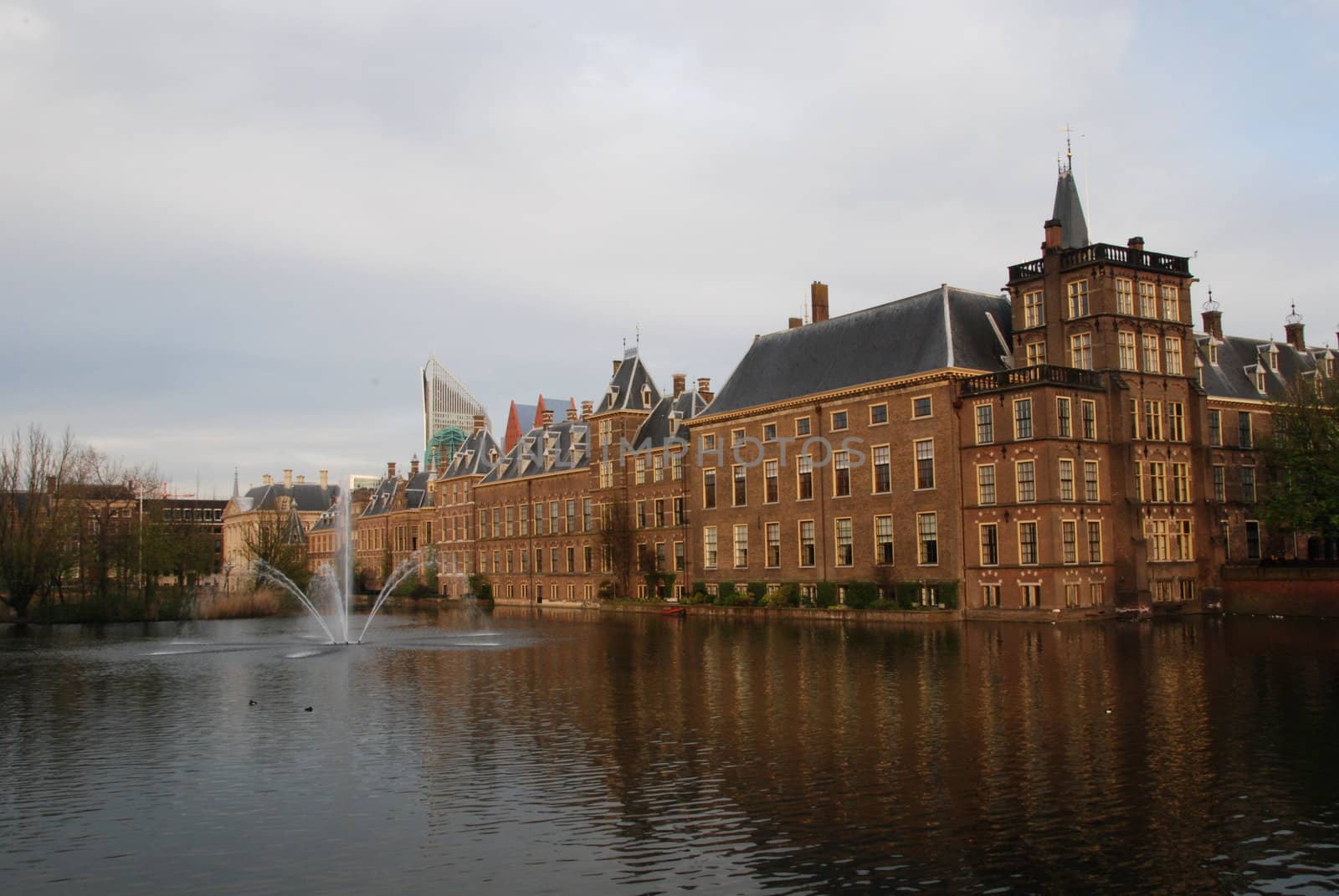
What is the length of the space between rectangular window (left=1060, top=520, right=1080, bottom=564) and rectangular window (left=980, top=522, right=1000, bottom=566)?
313 centimetres

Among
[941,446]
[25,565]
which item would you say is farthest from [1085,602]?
[25,565]

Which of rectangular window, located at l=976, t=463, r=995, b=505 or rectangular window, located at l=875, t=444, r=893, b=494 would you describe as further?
rectangular window, located at l=875, t=444, r=893, b=494

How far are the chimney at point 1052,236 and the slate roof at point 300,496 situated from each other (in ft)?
406

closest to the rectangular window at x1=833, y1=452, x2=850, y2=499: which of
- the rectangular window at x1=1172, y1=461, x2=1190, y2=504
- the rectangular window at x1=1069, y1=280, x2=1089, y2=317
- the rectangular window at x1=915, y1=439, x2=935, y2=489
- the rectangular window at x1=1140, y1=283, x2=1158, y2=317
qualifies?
the rectangular window at x1=915, y1=439, x2=935, y2=489

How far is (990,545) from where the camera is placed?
5556 cm

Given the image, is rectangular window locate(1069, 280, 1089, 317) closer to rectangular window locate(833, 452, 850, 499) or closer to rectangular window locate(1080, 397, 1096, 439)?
rectangular window locate(1080, 397, 1096, 439)

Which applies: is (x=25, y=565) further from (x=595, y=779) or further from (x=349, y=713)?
(x=595, y=779)

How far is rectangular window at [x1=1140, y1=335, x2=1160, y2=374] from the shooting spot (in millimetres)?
57406

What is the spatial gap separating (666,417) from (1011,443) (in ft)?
107

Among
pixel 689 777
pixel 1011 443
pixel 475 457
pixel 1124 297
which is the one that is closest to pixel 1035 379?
pixel 1011 443

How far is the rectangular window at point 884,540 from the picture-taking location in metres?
60.4

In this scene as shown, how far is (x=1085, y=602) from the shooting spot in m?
53.2

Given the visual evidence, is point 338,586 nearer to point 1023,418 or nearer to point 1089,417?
point 1023,418

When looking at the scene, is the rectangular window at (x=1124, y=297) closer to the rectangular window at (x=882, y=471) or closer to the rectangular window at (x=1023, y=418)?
the rectangular window at (x=1023, y=418)
